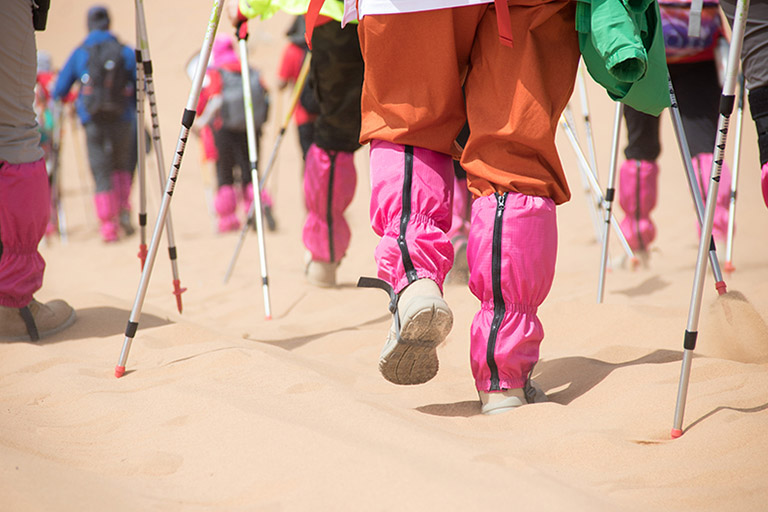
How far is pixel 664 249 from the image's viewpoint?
5.48m

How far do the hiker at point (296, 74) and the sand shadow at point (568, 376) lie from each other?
2481 millimetres

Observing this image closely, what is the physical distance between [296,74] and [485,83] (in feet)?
14.4

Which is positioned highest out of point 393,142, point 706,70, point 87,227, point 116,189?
point 706,70

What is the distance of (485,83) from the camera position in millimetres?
1925

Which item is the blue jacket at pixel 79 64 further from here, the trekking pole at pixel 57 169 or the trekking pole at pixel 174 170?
the trekking pole at pixel 174 170

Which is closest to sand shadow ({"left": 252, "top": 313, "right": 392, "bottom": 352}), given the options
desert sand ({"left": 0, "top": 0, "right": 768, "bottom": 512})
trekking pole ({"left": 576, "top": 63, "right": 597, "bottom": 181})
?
desert sand ({"left": 0, "top": 0, "right": 768, "bottom": 512})

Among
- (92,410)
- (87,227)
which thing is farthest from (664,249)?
(87,227)

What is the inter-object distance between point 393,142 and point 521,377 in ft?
2.17

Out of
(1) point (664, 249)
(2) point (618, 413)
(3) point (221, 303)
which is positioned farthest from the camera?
(1) point (664, 249)

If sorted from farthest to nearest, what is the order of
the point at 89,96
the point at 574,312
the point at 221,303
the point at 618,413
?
the point at 89,96 → the point at 221,303 → the point at 574,312 → the point at 618,413

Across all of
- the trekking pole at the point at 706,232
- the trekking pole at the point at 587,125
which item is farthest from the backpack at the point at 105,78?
the trekking pole at the point at 706,232

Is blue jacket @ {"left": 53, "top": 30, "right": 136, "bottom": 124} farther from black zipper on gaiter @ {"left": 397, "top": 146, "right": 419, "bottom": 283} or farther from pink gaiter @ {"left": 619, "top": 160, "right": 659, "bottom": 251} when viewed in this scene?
black zipper on gaiter @ {"left": 397, "top": 146, "right": 419, "bottom": 283}

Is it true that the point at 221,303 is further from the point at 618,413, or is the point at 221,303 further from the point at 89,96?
the point at 89,96

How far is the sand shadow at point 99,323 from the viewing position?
9.22 feet
